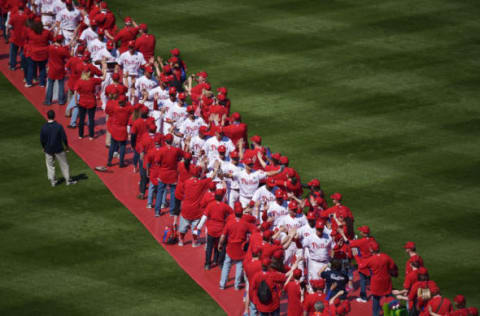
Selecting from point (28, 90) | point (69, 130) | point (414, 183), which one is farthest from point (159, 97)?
point (414, 183)

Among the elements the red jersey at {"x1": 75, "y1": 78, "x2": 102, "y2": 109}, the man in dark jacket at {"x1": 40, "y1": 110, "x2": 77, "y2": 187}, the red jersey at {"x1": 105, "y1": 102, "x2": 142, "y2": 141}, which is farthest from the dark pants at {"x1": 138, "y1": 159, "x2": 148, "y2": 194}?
the red jersey at {"x1": 75, "y1": 78, "x2": 102, "y2": 109}

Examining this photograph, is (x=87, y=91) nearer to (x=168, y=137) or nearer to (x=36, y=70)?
(x=168, y=137)

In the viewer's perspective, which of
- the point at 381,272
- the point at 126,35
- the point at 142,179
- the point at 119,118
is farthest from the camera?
the point at 126,35

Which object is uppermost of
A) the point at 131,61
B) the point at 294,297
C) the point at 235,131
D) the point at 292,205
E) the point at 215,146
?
the point at 131,61

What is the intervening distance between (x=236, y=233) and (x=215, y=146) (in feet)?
10.2

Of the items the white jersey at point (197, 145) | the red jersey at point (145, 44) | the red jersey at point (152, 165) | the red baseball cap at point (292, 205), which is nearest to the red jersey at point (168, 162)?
the red jersey at point (152, 165)

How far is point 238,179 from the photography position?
19.3 m

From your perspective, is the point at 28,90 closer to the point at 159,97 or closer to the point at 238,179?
the point at 159,97

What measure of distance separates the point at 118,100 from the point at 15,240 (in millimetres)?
4413

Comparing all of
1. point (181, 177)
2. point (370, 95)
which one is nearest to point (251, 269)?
point (181, 177)

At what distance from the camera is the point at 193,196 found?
1888cm

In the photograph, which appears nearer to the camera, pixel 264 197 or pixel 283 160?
pixel 264 197

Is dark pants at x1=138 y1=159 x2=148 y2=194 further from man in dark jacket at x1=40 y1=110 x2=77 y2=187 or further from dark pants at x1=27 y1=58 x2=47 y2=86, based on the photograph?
dark pants at x1=27 y1=58 x2=47 y2=86

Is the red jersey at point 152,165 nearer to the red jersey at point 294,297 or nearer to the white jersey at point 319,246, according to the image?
the white jersey at point 319,246
